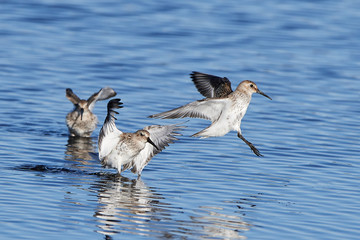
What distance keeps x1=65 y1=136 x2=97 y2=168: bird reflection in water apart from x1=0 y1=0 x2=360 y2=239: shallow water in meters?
0.05

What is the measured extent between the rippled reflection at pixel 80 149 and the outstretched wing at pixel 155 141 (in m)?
1.06

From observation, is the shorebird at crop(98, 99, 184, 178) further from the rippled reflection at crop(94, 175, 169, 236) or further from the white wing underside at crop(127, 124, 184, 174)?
the rippled reflection at crop(94, 175, 169, 236)

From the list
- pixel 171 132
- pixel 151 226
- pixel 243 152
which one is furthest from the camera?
pixel 243 152

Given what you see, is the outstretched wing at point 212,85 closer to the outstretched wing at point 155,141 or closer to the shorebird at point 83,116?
the outstretched wing at point 155,141

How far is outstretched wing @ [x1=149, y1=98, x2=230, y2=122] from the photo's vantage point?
10742 mm

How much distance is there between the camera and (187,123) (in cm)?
1519

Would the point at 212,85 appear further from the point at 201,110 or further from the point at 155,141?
the point at 155,141

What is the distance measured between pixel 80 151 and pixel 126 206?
3750mm

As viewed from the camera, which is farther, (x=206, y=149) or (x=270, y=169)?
(x=206, y=149)

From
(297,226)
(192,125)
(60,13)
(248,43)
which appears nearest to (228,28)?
(248,43)

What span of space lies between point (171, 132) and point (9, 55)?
9.77 m

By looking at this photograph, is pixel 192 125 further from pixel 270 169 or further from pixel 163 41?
pixel 163 41

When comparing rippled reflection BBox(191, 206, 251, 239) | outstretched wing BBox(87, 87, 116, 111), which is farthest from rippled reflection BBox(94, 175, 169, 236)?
outstretched wing BBox(87, 87, 116, 111)

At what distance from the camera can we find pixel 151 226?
8.77 metres
